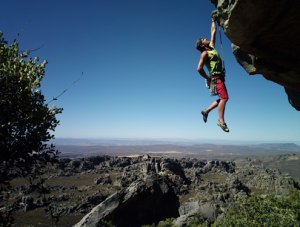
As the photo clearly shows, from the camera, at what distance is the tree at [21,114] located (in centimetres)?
1669

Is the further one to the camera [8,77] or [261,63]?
[8,77]

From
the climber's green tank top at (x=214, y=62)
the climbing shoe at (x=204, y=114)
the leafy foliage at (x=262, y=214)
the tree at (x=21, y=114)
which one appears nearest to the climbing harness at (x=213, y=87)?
the climber's green tank top at (x=214, y=62)

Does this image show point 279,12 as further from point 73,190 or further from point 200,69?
point 73,190

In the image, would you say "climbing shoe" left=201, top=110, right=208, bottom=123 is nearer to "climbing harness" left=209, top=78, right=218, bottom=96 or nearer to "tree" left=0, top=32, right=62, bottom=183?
"climbing harness" left=209, top=78, right=218, bottom=96

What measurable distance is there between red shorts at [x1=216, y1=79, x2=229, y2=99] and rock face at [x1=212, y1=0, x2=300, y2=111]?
1.67 m

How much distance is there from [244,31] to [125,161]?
14386cm

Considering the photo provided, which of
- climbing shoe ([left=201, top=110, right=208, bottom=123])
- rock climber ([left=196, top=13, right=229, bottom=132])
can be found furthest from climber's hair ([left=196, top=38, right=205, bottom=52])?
climbing shoe ([left=201, top=110, right=208, bottom=123])

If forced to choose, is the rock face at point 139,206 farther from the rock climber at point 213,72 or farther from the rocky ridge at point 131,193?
the rock climber at point 213,72

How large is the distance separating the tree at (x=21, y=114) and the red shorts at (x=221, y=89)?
36.5 ft

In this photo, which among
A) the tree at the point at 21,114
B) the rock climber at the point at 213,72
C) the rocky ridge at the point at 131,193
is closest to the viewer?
the rock climber at the point at 213,72

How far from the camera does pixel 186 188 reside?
292 feet

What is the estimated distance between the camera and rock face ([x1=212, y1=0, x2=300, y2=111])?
381 inches

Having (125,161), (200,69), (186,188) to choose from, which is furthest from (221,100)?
(125,161)

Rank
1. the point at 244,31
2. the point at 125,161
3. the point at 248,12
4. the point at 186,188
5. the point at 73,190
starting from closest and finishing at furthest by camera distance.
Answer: the point at 248,12 < the point at 244,31 < the point at 186,188 < the point at 73,190 < the point at 125,161
